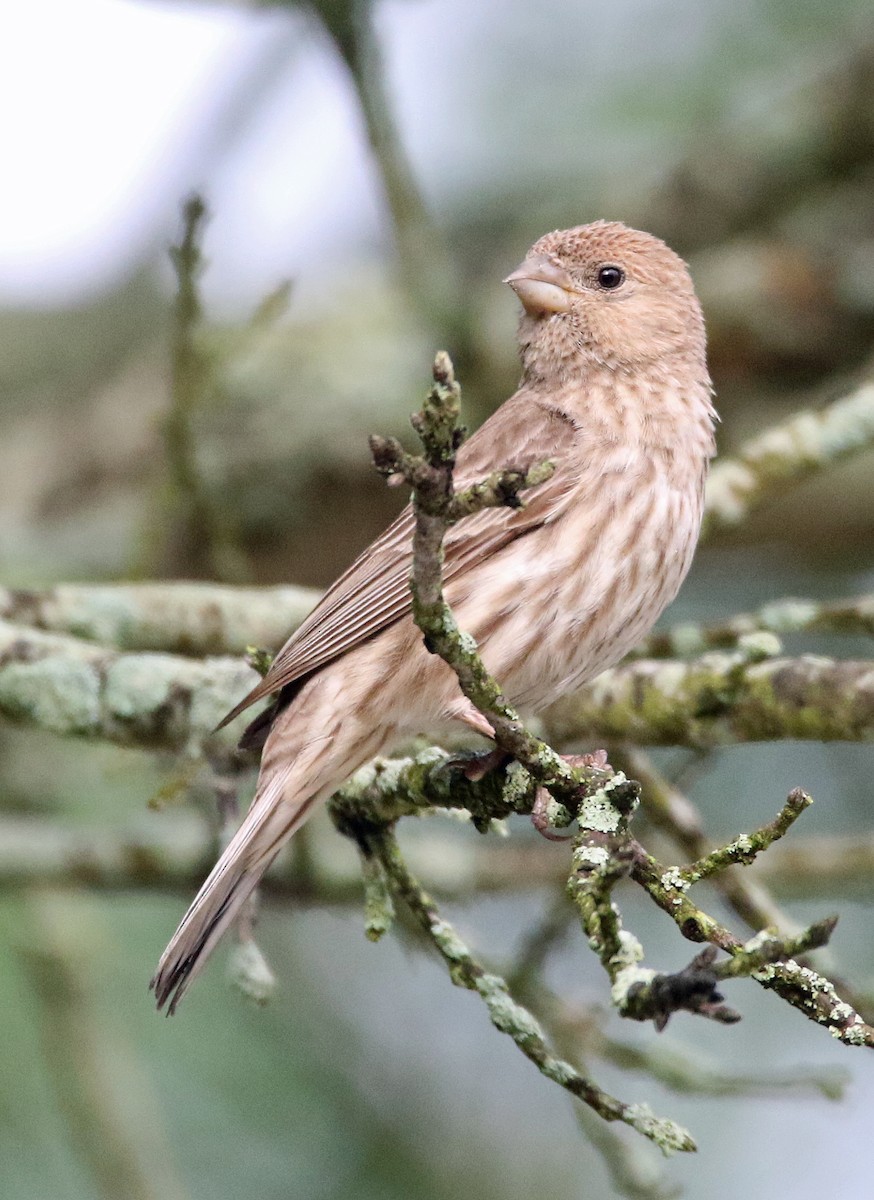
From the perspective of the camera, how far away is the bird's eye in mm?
4879

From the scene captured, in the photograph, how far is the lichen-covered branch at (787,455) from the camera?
479cm

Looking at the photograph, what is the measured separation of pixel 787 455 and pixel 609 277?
76 centimetres

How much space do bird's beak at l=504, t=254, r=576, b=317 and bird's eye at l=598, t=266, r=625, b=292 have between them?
110mm

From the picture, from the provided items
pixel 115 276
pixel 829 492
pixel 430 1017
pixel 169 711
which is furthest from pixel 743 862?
pixel 115 276

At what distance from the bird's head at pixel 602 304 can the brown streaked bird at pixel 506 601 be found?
Result: 0.36 ft

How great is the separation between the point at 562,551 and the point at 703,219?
133 inches

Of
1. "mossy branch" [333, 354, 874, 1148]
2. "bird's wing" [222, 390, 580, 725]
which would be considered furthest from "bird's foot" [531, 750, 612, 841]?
"bird's wing" [222, 390, 580, 725]

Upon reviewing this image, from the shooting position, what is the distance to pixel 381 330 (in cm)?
747

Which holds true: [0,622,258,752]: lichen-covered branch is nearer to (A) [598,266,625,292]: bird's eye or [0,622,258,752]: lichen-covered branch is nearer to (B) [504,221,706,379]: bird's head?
(B) [504,221,706,379]: bird's head

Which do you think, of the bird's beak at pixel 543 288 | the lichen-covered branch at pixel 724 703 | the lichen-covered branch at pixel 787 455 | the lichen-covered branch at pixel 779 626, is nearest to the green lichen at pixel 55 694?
the lichen-covered branch at pixel 724 703

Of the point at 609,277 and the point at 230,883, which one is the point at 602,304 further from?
the point at 230,883

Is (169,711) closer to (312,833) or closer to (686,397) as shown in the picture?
(312,833)

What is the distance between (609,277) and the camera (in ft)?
16.0

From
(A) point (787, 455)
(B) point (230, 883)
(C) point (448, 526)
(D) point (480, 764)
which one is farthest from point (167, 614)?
(C) point (448, 526)
